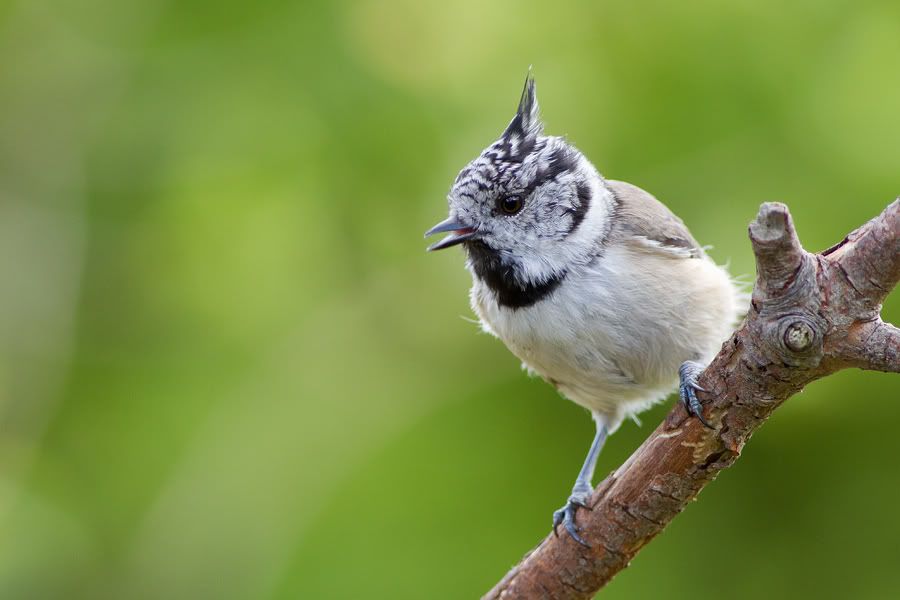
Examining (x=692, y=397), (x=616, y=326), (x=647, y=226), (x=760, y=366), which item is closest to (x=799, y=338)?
(x=760, y=366)

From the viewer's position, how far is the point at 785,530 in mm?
2436

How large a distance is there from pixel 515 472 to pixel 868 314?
3.76ft

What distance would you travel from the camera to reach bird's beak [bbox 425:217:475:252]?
285 centimetres

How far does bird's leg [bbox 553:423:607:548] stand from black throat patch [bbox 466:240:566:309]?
0.46 metres

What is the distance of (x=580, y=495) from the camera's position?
2.62m

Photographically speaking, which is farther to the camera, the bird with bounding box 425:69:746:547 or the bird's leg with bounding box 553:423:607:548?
the bird with bounding box 425:69:746:547

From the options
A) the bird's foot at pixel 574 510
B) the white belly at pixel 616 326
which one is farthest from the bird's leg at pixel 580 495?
the white belly at pixel 616 326

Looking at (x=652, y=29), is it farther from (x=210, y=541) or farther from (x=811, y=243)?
(x=210, y=541)

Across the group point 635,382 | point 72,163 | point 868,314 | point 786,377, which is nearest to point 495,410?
point 635,382

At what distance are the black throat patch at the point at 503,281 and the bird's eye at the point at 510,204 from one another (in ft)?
0.45


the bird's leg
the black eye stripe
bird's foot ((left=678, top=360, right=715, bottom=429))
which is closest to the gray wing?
the black eye stripe

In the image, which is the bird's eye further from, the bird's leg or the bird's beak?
the bird's leg

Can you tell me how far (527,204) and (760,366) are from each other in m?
1.18

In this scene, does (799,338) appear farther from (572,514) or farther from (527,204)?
(527,204)
